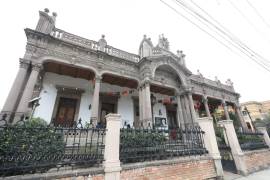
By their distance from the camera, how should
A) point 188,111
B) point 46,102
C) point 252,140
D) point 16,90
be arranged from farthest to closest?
1. point 188,111
2. point 46,102
3. point 252,140
4. point 16,90

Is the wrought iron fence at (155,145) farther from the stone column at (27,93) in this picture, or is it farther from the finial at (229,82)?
the finial at (229,82)

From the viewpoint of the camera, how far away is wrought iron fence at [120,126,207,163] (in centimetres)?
469

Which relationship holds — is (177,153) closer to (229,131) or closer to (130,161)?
(130,161)

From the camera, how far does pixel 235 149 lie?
6.76 metres

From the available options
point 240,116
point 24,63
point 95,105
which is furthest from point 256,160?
point 24,63

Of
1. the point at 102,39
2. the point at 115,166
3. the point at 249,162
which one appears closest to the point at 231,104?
the point at 249,162

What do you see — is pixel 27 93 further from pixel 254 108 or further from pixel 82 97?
pixel 254 108

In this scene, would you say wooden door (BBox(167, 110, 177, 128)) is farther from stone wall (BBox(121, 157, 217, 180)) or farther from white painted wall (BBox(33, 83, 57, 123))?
white painted wall (BBox(33, 83, 57, 123))

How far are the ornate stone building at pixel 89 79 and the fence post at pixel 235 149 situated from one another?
309 centimetres

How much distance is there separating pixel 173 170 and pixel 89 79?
7.92 m

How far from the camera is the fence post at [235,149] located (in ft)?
21.2

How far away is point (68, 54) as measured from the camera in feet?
27.1

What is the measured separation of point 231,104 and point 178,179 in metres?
16.2

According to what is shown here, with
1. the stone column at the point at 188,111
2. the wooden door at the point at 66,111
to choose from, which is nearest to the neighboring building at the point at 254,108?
the stone column at the point at 188,111
